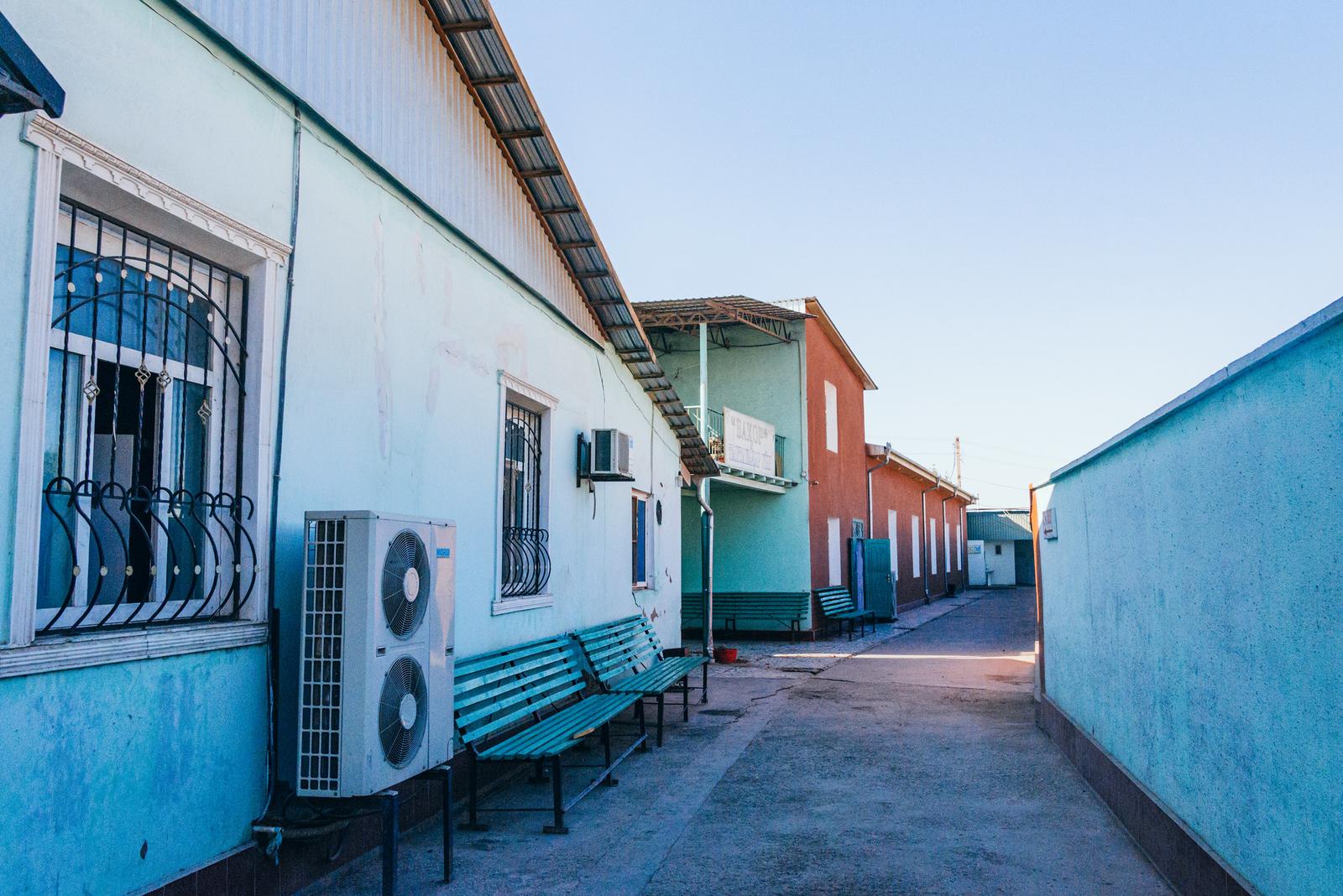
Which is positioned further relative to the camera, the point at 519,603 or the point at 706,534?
the point at 706,534

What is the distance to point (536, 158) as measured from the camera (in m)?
7.65

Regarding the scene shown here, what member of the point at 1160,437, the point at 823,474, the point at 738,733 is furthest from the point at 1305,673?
the point at 823,474

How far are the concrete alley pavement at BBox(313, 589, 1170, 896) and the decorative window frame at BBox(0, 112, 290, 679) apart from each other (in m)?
1.66

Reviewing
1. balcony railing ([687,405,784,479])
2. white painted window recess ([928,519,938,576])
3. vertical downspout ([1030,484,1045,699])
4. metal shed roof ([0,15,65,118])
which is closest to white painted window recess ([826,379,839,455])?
balcony railing ([687,405,784,479])

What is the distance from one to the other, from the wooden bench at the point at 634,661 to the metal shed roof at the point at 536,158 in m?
2.92

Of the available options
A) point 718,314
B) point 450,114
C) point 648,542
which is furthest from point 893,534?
point 450,114

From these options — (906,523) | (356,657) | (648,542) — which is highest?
(906,523)

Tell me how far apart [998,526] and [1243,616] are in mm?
43965

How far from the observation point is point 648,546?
38.3ft

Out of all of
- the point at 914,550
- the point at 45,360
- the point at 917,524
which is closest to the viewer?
the point at 45,360

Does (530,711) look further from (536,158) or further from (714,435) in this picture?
(714,435)

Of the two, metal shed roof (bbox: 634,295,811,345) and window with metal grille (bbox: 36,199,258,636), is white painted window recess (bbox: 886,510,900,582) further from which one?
window with metal grille (bbox: 36,199,258,636)

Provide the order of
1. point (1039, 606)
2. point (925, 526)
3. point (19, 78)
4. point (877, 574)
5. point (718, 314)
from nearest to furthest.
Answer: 1. point (19, 78)
2. point (1039, 606)
3. point (718, 314)
4. point (877, 574)
5. point (925, 526)

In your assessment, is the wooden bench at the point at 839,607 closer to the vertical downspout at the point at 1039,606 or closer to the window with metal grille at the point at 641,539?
the window with metal grille at the point at 641,539
